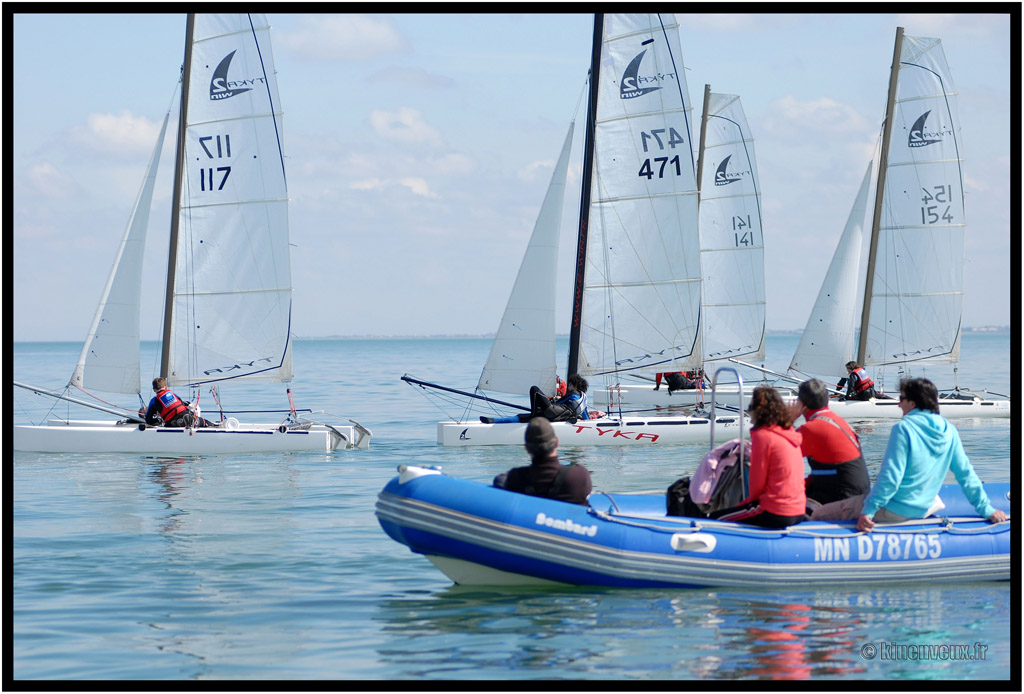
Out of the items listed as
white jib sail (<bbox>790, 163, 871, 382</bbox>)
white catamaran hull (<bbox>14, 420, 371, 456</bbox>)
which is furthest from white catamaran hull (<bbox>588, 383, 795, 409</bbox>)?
white catamaran hull (<bbox>14, 420, 371, 456</bbox>)

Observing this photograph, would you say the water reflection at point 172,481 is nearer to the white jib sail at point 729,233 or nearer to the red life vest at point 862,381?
the red life vest at point 862,381

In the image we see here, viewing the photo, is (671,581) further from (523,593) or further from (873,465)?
(873,465)

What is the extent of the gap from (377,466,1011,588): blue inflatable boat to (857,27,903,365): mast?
20.1 meters

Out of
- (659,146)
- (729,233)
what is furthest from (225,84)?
(729,233)

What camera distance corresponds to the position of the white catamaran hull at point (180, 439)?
1959cm

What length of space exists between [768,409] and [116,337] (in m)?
14.6

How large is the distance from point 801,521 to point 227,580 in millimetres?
5037

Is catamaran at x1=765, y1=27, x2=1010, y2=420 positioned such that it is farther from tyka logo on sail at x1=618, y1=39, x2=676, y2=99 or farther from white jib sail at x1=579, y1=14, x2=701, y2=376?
tyka logo on sail at x1=618, y1=39, x2=676, y2=99

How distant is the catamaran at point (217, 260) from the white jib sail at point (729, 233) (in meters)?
14.7

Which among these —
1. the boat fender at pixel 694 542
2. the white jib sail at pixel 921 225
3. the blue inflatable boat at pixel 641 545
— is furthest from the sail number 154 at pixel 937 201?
the boat fender at pixel 694 542

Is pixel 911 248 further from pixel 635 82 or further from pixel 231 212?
pixel 231 212

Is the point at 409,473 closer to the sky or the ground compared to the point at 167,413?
closer to the sky

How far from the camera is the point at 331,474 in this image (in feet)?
58.7

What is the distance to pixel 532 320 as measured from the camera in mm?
20625
